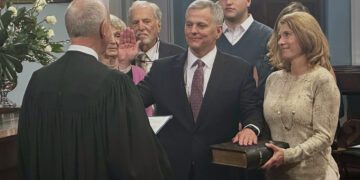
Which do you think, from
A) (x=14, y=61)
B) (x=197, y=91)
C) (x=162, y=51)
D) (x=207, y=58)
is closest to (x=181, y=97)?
(x=197, y=91)

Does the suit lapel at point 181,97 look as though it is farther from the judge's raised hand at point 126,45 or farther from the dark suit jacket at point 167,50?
the dark suit jacket at point 167,50

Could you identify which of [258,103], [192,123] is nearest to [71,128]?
[192,123]

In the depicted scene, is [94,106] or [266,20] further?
[266,20]

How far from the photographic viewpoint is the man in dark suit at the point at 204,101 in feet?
8.92

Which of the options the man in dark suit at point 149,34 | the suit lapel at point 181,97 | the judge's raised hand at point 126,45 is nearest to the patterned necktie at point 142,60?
the man in dark suit at point 149,34

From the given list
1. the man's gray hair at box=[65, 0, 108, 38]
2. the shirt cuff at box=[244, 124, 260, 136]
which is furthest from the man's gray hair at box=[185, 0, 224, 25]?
the man's gray hair at box=[65, 0, 108, 38]

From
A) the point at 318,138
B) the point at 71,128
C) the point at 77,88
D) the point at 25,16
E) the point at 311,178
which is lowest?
the point at 311,178

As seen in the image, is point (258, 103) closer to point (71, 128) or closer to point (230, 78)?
point (230, 78)

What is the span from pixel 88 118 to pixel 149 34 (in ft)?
5.71

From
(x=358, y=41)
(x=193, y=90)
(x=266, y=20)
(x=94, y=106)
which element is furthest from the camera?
(x=266, y=20)

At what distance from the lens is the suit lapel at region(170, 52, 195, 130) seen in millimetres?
2725

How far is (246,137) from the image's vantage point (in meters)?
2.60

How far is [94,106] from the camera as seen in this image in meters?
2.14

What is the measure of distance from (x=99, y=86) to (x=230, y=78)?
78 cm
